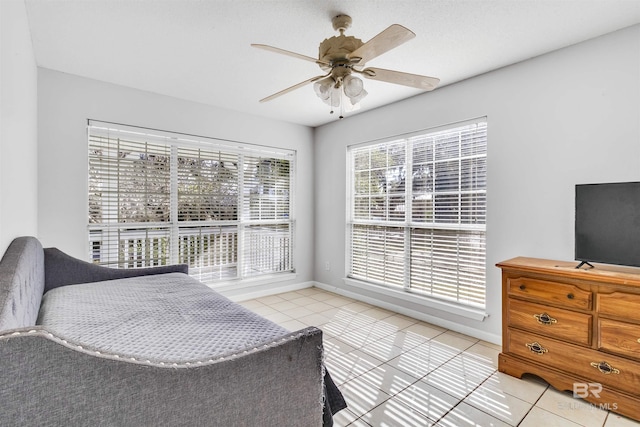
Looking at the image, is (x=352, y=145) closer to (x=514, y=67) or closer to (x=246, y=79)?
(x=246, y=79)

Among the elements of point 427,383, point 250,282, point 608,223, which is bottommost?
point 427,383

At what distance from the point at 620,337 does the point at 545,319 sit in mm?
394

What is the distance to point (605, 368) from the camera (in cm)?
199

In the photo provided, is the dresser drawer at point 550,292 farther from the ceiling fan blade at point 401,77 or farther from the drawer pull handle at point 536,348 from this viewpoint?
the ceiling fan blade at point 401,77

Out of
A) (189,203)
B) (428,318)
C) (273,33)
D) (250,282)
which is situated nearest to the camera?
(273,33)

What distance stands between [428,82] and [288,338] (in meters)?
1.94

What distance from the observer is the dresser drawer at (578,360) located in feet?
6.27

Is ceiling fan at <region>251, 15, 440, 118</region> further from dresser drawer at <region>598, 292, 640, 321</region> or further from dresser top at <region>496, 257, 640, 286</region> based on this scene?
dresser drawer at <region>598, 292, 640, 321</region>

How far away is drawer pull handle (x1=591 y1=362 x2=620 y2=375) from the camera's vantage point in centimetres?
196

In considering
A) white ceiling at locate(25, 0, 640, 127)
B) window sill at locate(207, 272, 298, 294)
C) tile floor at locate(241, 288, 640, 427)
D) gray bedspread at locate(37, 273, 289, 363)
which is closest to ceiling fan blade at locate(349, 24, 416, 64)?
white ceiling at locate(25, 0, 640, 127)

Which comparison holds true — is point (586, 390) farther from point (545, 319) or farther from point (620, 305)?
point (620, 305)

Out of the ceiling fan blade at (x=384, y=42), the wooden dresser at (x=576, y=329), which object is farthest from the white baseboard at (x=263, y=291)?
the ceiling fan blade at (x=384, y=42)

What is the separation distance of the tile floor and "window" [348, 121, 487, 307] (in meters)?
0.59

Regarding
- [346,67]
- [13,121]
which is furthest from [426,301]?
[13,121]
